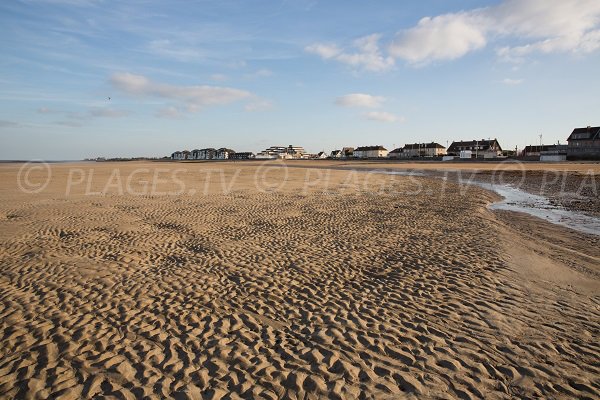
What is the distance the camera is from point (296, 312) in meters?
6.83

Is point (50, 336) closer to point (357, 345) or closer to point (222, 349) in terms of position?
point (222, 349)

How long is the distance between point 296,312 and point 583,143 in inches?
3992

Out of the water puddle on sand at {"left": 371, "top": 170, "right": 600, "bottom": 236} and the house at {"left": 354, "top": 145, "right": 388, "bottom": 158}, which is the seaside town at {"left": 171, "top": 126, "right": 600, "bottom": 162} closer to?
the house at {"left": 354, "top": 145, "right": 388, "bottom": 158}

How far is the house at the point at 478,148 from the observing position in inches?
4092

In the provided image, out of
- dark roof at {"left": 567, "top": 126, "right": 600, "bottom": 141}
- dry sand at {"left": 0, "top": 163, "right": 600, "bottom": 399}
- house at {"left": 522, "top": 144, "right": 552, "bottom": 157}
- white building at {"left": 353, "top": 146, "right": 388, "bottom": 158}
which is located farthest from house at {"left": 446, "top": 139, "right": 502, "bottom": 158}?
dry sand at {"left": 0, "top": 163, "right": 600, "bottom": 399}

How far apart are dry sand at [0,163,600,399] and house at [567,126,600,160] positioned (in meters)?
79.2

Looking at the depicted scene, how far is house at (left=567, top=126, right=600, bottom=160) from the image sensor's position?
7206cm

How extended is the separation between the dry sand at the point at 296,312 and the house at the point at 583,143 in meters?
79.2

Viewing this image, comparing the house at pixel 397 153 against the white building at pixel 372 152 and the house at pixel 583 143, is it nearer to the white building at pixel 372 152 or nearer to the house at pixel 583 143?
the white building at pixel 372 152

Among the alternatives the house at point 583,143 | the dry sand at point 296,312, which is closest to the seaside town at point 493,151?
the house at point 583,143

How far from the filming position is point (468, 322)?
20.9 ft

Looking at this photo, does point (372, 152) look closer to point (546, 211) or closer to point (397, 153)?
point (397, 153)

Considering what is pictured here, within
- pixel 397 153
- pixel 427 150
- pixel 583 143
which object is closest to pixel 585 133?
pixel 583 143

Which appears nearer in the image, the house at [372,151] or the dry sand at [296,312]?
the dry sand at [296,312]
